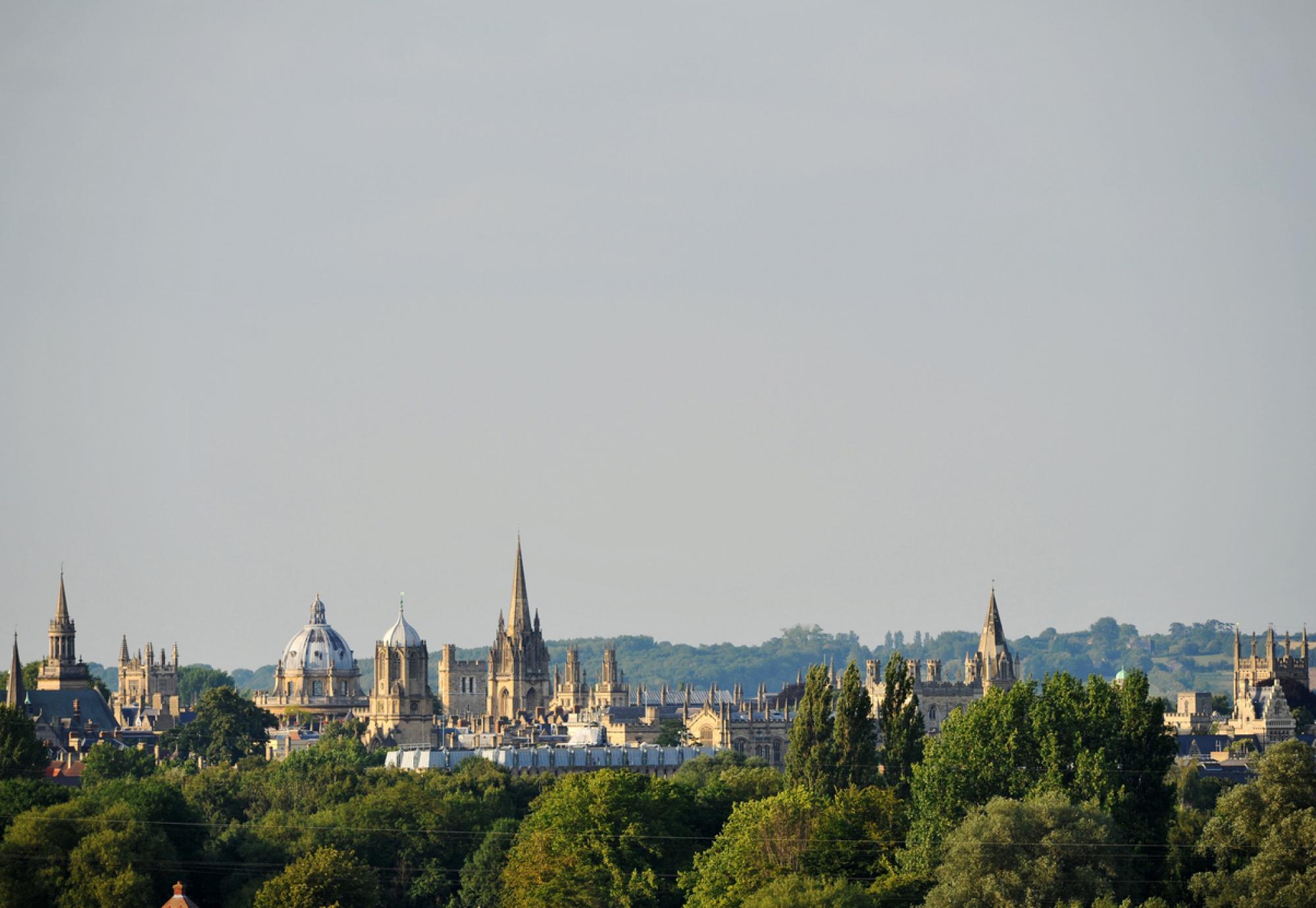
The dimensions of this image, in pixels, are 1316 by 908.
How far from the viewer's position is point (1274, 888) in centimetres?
6800

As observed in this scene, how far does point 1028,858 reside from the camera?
68750mm

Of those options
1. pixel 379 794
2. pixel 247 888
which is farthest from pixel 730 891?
pixel 379 794

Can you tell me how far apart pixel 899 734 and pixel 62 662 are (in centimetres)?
12158

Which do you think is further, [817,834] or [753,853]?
[817,834]

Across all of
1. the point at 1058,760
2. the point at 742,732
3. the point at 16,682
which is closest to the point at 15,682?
the point at 16,682

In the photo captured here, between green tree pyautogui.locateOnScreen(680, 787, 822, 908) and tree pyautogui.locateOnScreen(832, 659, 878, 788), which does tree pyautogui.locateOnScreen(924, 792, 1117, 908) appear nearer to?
green tree pyautogui.locateOnScreen(680, 787, 822, 908)

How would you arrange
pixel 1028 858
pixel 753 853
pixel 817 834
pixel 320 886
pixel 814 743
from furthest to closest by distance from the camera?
pixel 814 743 < pixel 320 886 < pixel 817 834 < pixel 753 853 < pixel 1028 858

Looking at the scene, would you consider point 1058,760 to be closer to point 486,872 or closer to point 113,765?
point 486,872

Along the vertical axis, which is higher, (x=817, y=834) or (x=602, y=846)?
(x=817, y=834)

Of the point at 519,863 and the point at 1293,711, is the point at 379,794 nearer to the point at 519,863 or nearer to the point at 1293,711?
the point at 519,863

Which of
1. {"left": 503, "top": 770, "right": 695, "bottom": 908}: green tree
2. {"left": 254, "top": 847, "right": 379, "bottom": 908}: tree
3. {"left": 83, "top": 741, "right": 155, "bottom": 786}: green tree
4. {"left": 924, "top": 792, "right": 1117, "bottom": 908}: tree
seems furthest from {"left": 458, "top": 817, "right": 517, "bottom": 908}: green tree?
{"left": 83, "top": 741, "right": 155, "bottom": 786}: green tree

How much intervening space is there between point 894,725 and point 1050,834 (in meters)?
16.8

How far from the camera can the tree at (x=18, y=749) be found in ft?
370

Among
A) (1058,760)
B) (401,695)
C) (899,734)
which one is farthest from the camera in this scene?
(401,695)
